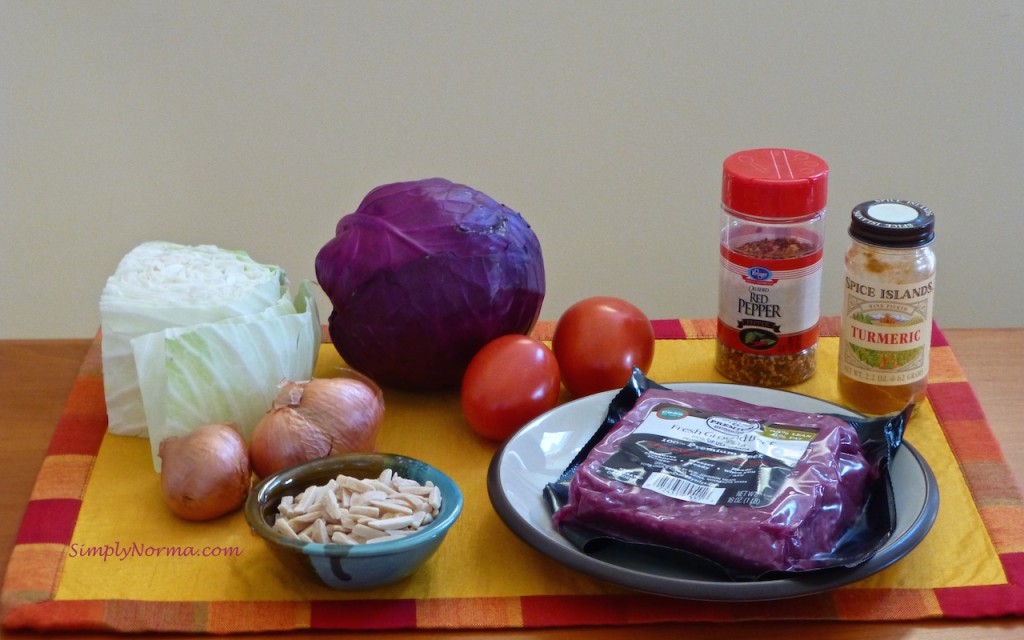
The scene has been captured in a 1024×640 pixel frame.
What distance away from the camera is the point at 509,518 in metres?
0.83

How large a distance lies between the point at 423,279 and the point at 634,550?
1.17ft

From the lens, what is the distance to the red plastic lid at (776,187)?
1034 millimetres

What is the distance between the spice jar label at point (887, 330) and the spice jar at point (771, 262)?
60 mm

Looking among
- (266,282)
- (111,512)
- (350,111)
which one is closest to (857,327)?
(266,282)

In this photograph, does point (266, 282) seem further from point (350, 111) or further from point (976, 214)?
point (976, 214)

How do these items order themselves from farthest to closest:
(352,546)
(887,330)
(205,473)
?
1. (887,330)
2. (205,473)
3. (352,546)

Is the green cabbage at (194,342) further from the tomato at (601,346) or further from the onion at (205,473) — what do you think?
the tomato at (601,346)

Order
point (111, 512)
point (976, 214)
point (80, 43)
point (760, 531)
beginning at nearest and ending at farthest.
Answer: point (760, 531) < point (111, 512) < point (80, 43) < point (976, 214)

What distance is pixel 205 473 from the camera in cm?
89

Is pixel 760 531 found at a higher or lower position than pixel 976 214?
higher

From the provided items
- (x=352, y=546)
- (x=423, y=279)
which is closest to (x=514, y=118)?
(x=423, y=279)

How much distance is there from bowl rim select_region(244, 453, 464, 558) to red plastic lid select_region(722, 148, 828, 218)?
1.32ft

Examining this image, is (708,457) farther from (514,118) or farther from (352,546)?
(514,118)

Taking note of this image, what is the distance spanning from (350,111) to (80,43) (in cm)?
44
